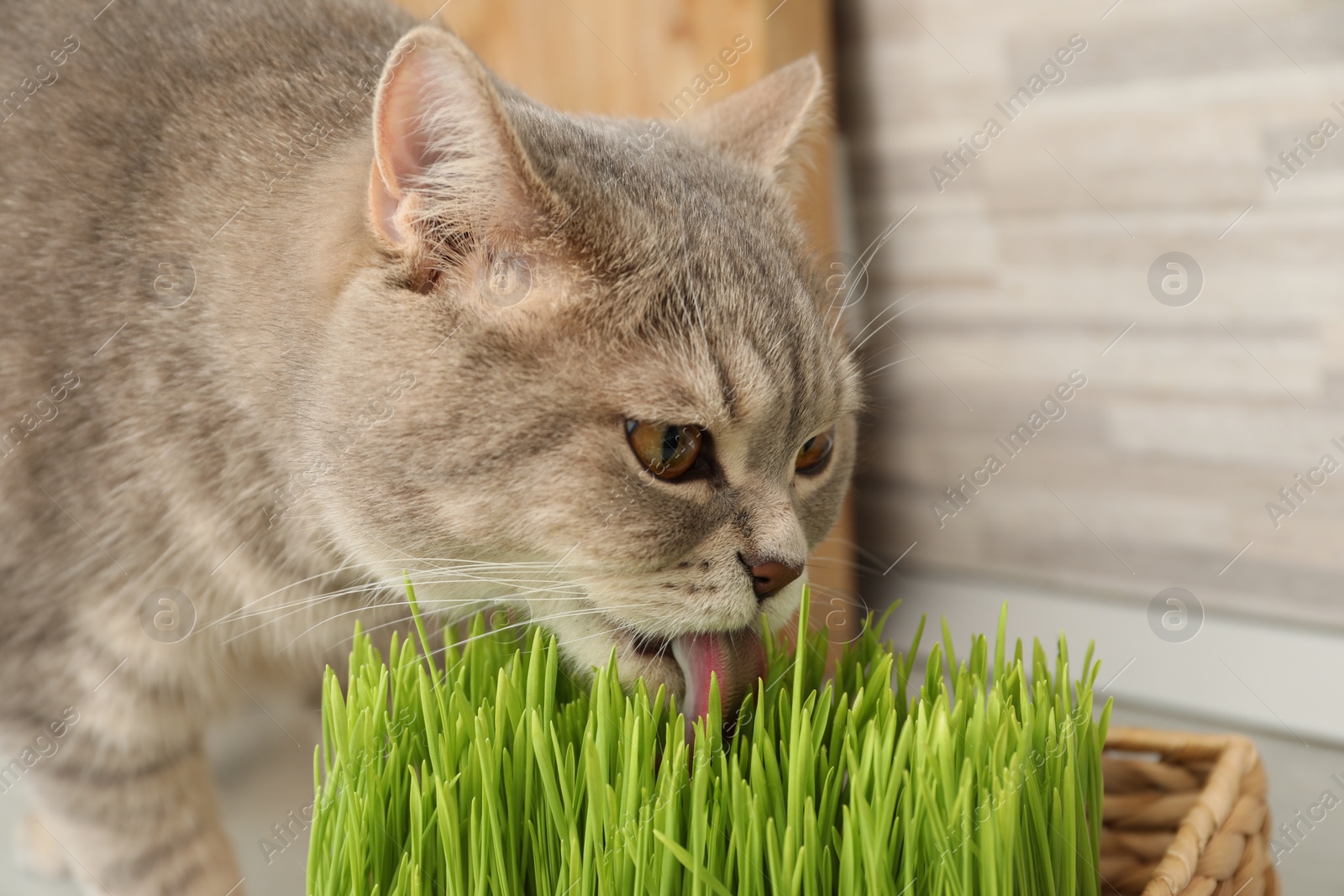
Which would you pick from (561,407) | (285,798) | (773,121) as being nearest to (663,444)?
(561,407)

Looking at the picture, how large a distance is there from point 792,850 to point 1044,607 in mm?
1293

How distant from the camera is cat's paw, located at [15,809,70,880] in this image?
131cm

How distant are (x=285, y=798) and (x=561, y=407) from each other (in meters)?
0.87

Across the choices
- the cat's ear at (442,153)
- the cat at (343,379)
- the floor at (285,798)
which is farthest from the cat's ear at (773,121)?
the floor at (285,798)

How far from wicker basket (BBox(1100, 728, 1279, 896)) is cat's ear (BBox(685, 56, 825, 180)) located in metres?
0.61

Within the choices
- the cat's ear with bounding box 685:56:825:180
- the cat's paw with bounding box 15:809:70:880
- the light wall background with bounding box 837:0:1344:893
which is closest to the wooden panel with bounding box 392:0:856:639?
the light wall background with bounding box 837:0:1344:893

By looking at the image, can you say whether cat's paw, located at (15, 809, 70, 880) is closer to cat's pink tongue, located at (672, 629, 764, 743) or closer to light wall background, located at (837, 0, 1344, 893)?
cat's pink tongue, located at (672, 629, 764, 743)

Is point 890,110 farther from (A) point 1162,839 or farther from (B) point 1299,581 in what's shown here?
(A) point 1162,839

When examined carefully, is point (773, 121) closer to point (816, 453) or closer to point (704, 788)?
point (816, 453)

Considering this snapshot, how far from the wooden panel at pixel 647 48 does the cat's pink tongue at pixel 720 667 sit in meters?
0.62

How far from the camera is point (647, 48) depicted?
5.70 ft

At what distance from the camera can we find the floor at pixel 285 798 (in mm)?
1274

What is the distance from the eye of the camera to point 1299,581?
1665mm

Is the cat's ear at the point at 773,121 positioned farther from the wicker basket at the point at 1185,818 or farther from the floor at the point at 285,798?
the floor at the point at 285,798
